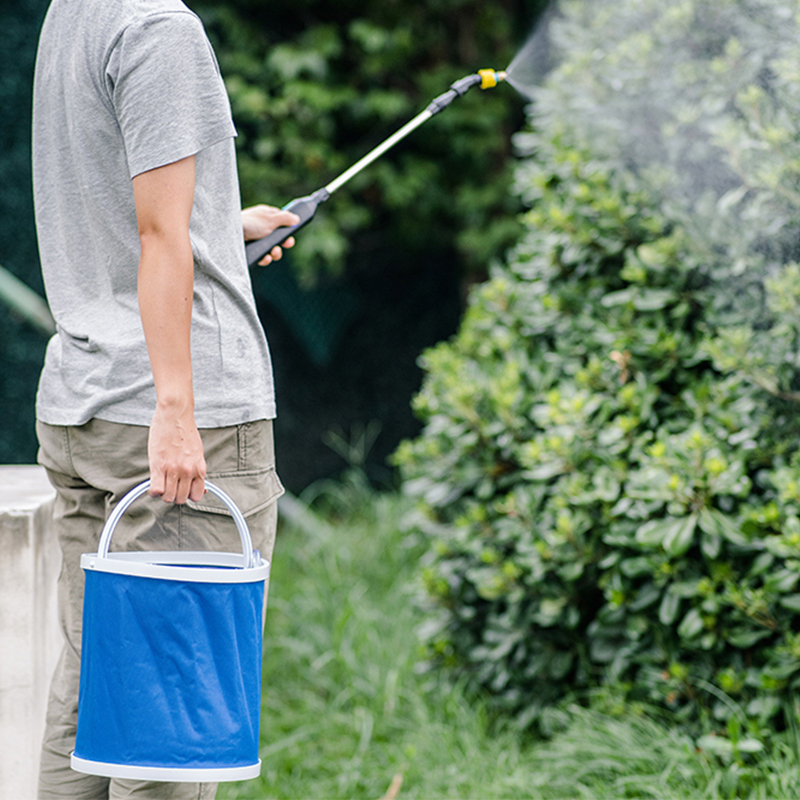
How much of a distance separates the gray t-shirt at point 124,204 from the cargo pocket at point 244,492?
0.32 ft

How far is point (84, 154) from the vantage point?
5.07 ft

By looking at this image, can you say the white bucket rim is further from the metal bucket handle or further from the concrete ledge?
the concrete ledge

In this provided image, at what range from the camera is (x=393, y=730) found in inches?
115

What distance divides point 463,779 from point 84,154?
1.80m

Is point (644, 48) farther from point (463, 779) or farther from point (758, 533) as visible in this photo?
point (463, 779)

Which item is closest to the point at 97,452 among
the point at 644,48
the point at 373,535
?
the point at 644,48

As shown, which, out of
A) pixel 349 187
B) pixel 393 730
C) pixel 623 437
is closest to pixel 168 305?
pixel 623 437

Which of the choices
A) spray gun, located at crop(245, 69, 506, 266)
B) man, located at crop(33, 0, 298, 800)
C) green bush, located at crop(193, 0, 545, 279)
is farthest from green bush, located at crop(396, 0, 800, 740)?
green bush, located at crop(193, 0, 545, 279)

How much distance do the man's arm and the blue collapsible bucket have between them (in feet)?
0.27

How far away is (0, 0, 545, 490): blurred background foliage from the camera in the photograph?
154 inches

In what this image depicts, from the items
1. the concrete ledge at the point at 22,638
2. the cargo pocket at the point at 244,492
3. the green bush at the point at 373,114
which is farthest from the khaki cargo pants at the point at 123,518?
the green bush at the point at 373,114

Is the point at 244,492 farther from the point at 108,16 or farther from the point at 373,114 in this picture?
the point at 373,114

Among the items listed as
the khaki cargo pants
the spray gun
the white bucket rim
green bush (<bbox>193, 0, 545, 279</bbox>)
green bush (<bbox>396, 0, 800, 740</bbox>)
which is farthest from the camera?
green bush (<bbox>193, 0, 545, 279</bbox>)

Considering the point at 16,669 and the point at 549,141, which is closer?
the point at 16,669
